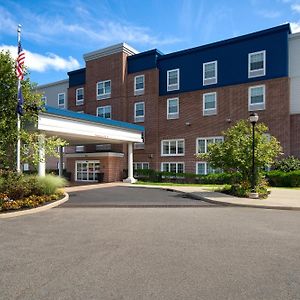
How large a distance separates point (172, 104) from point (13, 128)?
20696 mm

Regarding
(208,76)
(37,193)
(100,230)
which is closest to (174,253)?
(100,230)

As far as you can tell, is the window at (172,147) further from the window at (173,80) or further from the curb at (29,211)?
the curb at (29,211)

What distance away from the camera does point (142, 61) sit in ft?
125

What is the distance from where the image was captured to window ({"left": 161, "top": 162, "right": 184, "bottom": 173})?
34938mm

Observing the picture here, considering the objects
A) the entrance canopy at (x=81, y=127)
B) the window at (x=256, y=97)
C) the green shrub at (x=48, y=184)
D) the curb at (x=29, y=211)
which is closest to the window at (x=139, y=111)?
the entrance canopy at (x=81, y=127)

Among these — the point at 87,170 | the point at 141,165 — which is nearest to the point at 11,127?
the point at 87,170

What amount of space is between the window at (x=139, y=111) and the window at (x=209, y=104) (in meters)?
7.28

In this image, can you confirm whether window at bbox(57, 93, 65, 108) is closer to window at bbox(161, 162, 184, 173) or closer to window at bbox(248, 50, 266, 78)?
window at bbox(161, 162, 184, 173)

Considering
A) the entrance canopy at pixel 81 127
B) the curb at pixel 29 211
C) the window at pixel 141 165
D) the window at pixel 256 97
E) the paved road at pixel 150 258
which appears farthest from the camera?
the window at pixel 141 165

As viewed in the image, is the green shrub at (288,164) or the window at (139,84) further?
the window at (139,84)

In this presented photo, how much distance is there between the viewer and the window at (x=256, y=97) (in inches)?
1212

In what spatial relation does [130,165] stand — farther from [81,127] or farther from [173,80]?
[173,80]

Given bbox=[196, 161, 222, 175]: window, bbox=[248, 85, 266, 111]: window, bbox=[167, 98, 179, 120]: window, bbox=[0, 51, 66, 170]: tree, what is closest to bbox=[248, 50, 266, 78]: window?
bbox=[248, 85, 266, 111]: window

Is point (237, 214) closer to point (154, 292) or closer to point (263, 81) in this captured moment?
point (154, 292)
